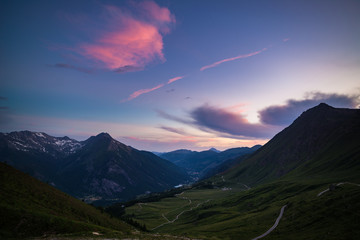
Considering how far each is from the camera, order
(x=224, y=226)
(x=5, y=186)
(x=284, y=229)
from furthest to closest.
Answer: (x=224, y=226)
(x=284, y=229)
(x=5, y=186)

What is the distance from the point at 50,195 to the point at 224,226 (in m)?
101

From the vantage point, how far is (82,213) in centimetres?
8450

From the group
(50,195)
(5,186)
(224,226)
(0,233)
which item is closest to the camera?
(0,233)

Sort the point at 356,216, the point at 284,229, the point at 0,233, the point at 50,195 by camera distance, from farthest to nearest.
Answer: the point at 284,229 → the point at 50,195 → the point at 356,216 → the point at 0,233

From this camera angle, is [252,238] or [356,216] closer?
[356,216]

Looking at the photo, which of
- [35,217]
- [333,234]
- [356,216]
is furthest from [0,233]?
[356,216]

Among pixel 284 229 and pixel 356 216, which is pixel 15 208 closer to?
pixel 284 229

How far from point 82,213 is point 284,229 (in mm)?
86786

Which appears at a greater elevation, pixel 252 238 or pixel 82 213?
pixel 82 213

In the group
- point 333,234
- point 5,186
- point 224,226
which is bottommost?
point 224,226

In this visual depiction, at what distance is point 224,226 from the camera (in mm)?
130500

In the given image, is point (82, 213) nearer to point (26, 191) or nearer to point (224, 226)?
point (26, 191)

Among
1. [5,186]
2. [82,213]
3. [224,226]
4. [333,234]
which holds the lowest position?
[224,226]

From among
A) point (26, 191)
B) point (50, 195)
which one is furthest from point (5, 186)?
point (50, 195)
